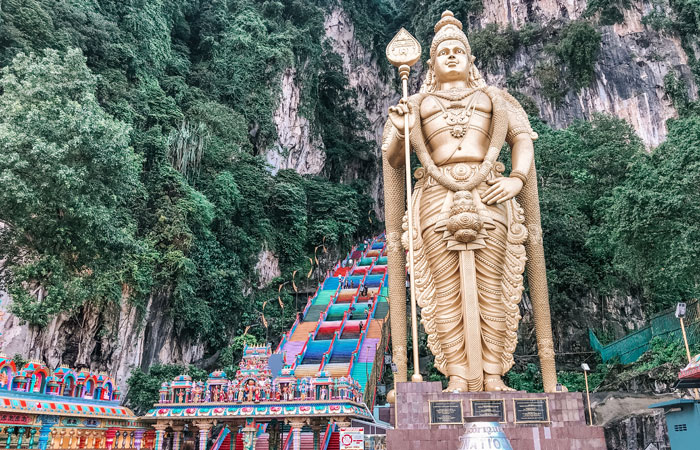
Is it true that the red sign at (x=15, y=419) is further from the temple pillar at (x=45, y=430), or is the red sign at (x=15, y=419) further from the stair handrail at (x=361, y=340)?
the stair handrail at (x=361, y=340)

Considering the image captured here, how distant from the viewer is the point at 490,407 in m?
4.89

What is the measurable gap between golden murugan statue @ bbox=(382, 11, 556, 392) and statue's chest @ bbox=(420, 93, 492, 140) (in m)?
0.01

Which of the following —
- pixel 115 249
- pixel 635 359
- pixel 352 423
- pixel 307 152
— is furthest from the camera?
pixel 307 152

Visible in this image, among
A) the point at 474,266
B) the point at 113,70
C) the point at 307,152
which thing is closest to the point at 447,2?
the point at 307,152

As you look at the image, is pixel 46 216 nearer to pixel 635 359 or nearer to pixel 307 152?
pixel 635 359

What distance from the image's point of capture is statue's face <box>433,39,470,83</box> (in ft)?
20.9

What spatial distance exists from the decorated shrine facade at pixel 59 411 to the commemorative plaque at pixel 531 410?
4.56 meters

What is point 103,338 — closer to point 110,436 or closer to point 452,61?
point 110,436

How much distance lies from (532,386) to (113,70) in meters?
13.6

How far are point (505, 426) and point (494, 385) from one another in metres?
0.59

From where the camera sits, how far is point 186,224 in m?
13.7

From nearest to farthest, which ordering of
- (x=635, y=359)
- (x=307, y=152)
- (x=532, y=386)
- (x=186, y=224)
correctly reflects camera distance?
(x=635, y=359)
(x=532, y=386)
(x=186, y=224)
(x=307, y=152)

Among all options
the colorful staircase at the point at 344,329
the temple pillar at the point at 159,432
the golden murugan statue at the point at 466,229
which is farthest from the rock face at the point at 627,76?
the temple pillar at the point at 159,432

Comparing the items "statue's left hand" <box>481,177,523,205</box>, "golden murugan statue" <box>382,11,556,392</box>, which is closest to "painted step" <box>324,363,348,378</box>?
"golden murugan statue" <box>382,11,556,392</box>
